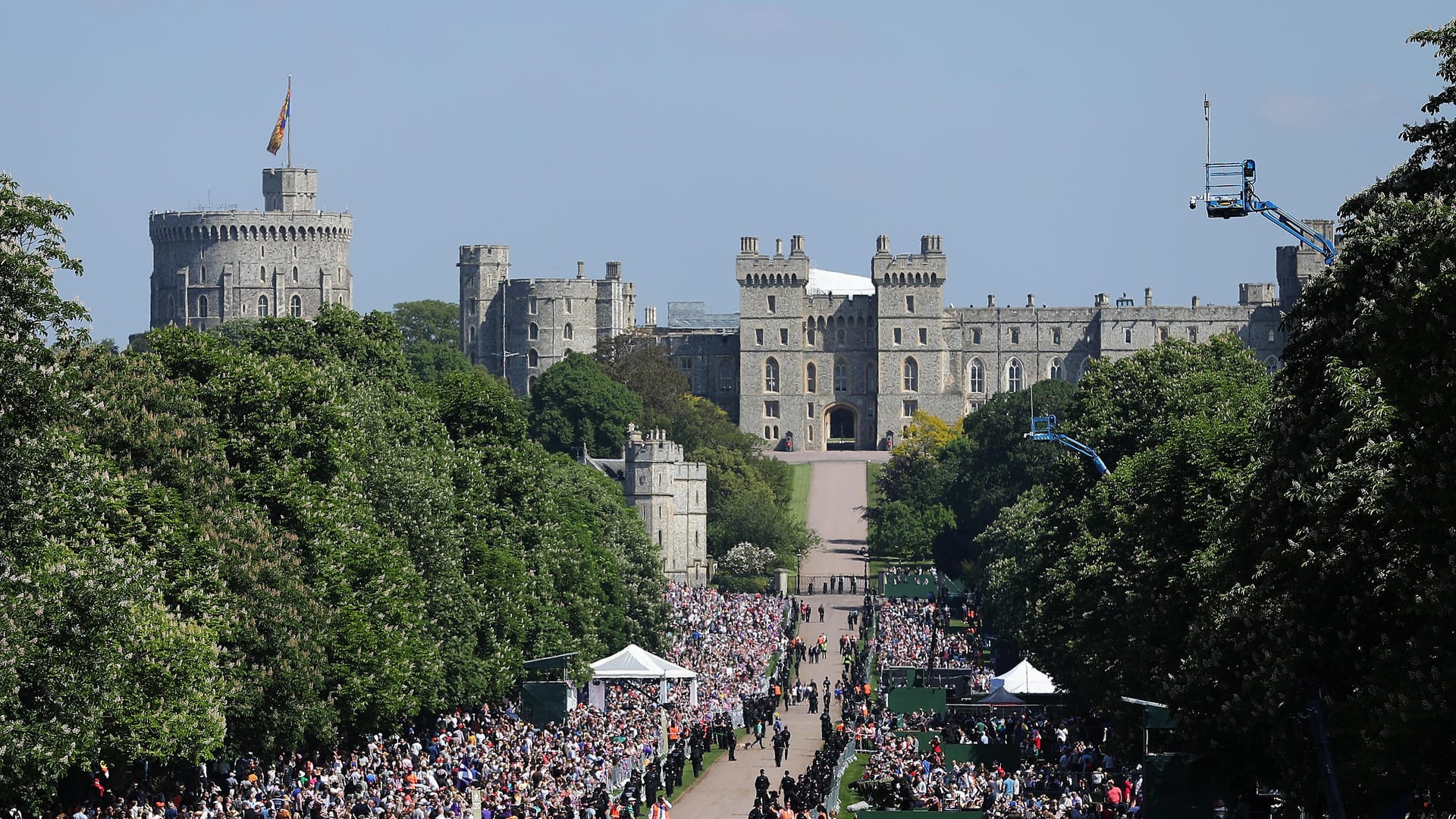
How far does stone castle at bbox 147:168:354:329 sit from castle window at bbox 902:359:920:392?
41.0m

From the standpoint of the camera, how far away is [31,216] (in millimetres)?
28766

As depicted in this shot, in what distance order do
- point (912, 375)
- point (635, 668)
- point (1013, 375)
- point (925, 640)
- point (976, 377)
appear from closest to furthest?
point (635, 668)
point (925, 640)
point (912, 375)
point (976, 377)
point (1013, 375)

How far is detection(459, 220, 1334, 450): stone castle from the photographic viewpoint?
155 metres

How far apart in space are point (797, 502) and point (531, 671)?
72.6 m

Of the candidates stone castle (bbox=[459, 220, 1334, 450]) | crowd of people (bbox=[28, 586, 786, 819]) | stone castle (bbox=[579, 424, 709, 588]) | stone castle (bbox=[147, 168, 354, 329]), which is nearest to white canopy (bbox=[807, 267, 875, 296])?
stone castle (bbox=[459, 220, 1334, 450])

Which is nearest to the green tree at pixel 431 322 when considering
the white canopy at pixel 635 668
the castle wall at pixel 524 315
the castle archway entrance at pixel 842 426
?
the castle wall at pixel 524 315

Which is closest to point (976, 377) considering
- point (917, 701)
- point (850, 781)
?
point (917, 701)

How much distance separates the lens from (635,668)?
56.6m

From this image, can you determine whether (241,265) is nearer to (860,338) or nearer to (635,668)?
Answer: (860,338)

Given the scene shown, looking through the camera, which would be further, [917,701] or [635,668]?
[635,668]

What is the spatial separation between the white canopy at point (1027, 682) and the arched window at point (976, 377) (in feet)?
349

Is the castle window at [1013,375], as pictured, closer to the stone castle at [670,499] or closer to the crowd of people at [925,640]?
the stone castle at [670,499]

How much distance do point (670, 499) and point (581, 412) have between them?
95.5 ft

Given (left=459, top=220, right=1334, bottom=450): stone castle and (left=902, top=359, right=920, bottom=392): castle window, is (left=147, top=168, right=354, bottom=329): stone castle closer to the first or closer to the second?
(left=459, top=220, right=1334, bottom=450): stone castle
